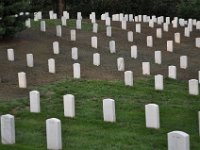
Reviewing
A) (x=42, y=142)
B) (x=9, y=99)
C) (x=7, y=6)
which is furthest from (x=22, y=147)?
(x=7, y=6)

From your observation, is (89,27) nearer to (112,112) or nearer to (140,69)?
(140,69)

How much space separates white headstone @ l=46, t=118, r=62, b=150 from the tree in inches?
374

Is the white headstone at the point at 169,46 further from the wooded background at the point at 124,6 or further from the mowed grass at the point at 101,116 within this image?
the wooded background at the point at 124,6

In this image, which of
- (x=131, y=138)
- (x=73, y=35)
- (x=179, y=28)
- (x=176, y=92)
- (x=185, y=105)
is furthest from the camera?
(x=179, y=28)

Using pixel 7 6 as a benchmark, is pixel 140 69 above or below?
below

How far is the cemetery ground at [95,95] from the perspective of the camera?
9594 mm

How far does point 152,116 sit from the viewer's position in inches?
397

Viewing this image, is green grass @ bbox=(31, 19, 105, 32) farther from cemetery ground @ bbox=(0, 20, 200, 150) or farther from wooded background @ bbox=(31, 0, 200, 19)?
wooded background @ bbox=(31, 0, 200, 19)

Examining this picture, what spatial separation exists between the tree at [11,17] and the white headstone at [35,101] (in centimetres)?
701

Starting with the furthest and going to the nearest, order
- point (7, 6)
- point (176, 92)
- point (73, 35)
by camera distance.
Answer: point (73, 35)
point (7, 6)
point (176, 92)

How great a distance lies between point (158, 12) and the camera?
34.2 m

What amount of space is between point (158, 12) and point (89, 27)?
11.4 m

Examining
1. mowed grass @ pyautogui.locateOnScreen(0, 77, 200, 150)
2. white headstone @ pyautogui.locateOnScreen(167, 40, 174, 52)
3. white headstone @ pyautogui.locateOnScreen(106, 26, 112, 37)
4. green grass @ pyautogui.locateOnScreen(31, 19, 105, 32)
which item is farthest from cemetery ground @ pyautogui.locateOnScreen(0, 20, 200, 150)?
green grass @ pyautogui.locateOnScreen(31, 19, 105, 32)

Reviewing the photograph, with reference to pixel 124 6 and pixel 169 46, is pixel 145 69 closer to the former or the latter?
pixel 169 46
